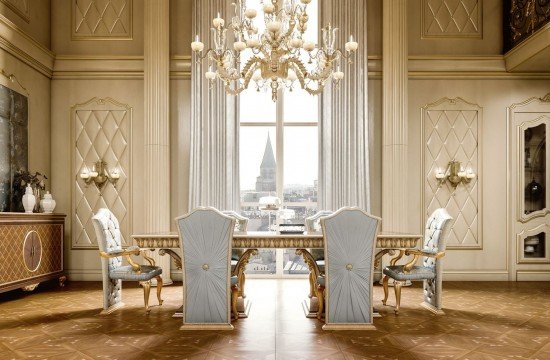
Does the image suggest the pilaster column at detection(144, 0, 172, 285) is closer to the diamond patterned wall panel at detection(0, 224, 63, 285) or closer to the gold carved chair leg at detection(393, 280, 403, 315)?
the diamond patterned wall panel at detection(0, 224, 63, 285)

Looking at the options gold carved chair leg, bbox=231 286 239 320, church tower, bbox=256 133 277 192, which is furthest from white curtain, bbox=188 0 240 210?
gold carved chair leg, bbox=231 286 239 320

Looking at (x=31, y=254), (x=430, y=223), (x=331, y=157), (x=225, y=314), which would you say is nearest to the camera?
(x=225, y=314)

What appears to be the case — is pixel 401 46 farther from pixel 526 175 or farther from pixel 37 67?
pixel 37 67

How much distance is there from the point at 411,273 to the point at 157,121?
13.5 ft

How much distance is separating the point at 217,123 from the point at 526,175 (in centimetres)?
462

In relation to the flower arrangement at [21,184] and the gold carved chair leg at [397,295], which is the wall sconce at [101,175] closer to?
the flower arrangement at [21,184]

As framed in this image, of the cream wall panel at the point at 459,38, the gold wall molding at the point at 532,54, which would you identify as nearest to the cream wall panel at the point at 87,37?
the cream wall panel at the point at 459,38

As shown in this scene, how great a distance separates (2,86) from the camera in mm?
5844

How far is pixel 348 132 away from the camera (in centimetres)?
705

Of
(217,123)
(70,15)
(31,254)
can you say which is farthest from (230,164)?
(70,15)

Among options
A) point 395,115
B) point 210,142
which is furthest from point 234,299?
point 395,115

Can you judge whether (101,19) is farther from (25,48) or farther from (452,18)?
(452,18)

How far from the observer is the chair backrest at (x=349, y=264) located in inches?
A: 161

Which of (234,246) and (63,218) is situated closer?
(234,246)
